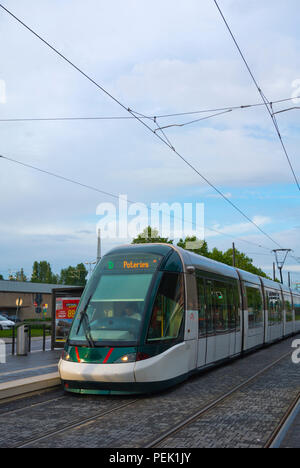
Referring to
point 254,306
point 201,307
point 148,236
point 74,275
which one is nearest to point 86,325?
point 201,307

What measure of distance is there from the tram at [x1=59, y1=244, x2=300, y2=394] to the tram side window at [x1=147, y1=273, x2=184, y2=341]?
19 millimetres

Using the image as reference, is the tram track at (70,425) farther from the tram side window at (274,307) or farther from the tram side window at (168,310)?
the tram side window at (274,307)

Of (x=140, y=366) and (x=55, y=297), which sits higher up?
(x=55, y=297)

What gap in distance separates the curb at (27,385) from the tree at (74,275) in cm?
13641

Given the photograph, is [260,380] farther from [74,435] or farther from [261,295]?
[261,295]

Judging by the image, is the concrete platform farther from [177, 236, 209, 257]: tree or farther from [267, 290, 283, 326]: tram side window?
[177, 236, 209, 257]: tree

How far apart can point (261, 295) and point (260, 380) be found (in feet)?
30.1

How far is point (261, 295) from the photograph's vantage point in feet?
69.9

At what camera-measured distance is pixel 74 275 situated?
161m

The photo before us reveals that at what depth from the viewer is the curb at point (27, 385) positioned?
9789 millimetres

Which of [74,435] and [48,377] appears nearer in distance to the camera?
[74,435]

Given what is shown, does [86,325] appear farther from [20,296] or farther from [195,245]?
[20,296]

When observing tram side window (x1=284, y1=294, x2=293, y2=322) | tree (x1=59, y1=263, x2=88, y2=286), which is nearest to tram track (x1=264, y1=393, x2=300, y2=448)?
tram side window (x1=284, y1=294, x2=293, y2=322)

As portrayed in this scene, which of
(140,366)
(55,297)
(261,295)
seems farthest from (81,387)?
(261,295)
